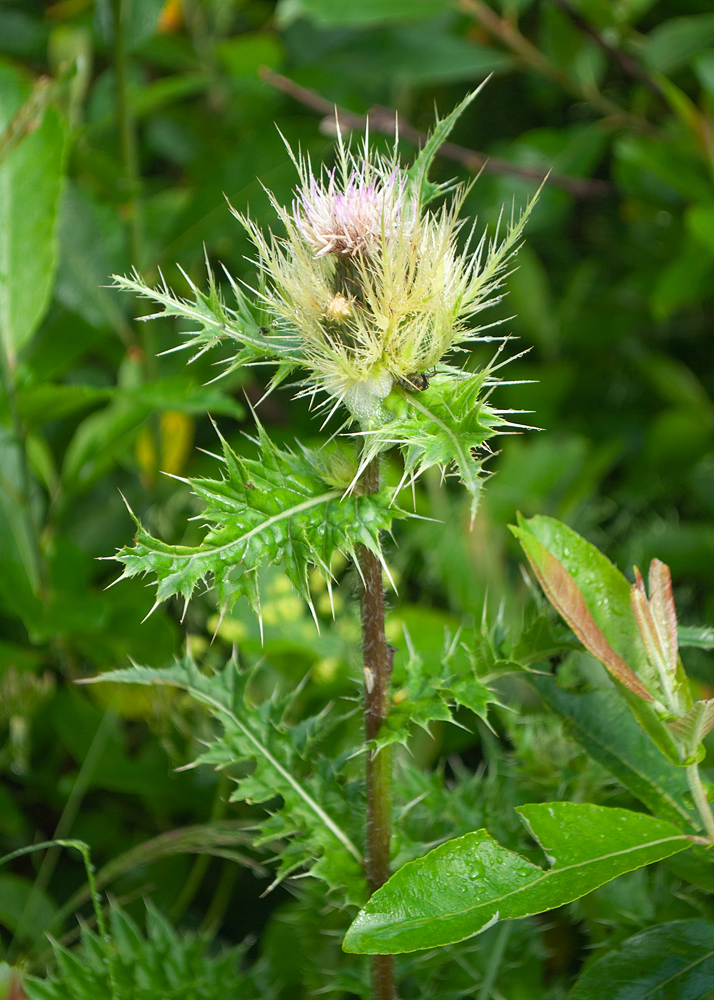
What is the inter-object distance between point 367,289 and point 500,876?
37 centimetres

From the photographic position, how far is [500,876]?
1.68ft

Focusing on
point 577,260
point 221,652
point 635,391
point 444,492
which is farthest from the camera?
point 577,260

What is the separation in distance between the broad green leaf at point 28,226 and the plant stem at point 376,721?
643 millimetres

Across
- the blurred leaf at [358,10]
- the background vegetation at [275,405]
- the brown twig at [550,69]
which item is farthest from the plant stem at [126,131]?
the brown twig at [550,69]

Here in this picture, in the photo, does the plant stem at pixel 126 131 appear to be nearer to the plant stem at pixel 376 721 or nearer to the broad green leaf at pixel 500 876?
the plant stem at pixel 376 721

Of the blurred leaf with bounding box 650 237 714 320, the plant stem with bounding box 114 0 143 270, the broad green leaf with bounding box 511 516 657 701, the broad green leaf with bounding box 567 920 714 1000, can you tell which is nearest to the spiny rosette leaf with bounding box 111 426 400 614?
the broad green leaf with bounding box 511 516 657 701

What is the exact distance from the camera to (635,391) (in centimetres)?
170

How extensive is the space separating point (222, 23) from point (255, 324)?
57.0 inches

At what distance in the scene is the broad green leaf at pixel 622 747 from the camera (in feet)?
2.10

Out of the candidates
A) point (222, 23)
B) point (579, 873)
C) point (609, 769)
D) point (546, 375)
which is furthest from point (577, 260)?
point (579, 873)

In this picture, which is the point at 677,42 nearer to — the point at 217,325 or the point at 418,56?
the point at 418,56

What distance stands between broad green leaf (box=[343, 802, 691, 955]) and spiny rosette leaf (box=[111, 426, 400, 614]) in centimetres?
18

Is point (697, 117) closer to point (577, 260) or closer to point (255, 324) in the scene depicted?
point (577, 260)

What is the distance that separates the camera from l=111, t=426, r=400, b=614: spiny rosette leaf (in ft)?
1.63
